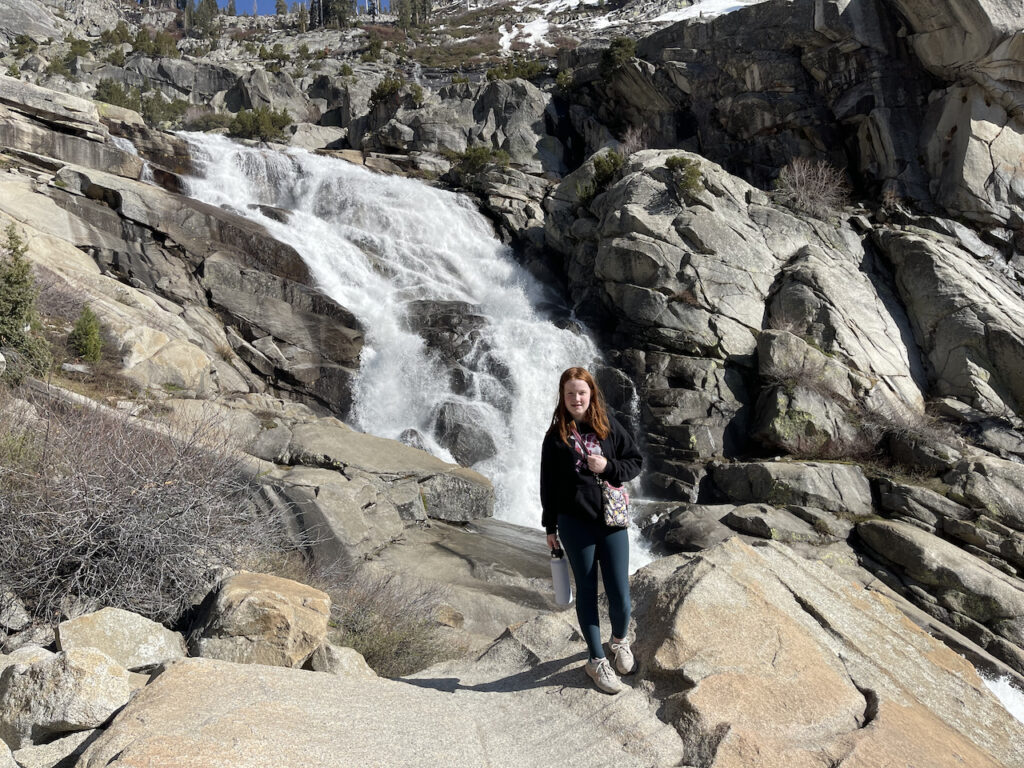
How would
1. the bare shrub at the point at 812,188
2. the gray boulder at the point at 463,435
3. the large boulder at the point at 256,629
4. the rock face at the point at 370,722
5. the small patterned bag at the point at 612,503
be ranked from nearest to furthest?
the rock face at the point at 370,722
the small patterned bag at the point at 612,503
the large boulder at the point at 256,629
the gray boulder at the point at 463,435
the bare shrub at the point at 812,188

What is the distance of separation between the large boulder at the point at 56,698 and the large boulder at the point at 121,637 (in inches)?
31.1

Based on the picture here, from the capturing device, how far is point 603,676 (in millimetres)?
4125

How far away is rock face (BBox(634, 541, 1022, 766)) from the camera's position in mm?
3516

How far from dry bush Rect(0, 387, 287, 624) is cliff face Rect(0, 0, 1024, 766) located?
→ 6.62 feet

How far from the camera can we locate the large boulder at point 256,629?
4695mm

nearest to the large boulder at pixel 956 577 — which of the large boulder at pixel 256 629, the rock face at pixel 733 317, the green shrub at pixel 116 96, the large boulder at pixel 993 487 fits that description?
the large boulder at pixel 993 487

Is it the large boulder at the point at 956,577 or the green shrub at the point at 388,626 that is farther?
the large boulder at the point at 956,577

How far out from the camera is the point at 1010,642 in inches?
454

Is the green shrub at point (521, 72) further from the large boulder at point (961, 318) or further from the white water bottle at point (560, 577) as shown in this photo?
the white water bottle at point (560, 577)

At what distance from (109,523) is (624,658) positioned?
4397 mm

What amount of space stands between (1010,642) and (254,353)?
1852cm

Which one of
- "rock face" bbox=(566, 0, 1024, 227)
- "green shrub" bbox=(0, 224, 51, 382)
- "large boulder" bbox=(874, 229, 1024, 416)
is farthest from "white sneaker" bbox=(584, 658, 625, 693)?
"rock face" bbox=(566, 0, 1024, 227)

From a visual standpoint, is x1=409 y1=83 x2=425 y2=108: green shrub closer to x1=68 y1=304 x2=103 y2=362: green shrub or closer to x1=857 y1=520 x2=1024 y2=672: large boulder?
x1=68 y1=304 x2=103 y2=362: green shrub

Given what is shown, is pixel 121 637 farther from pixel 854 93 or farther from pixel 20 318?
pixel 854 93
